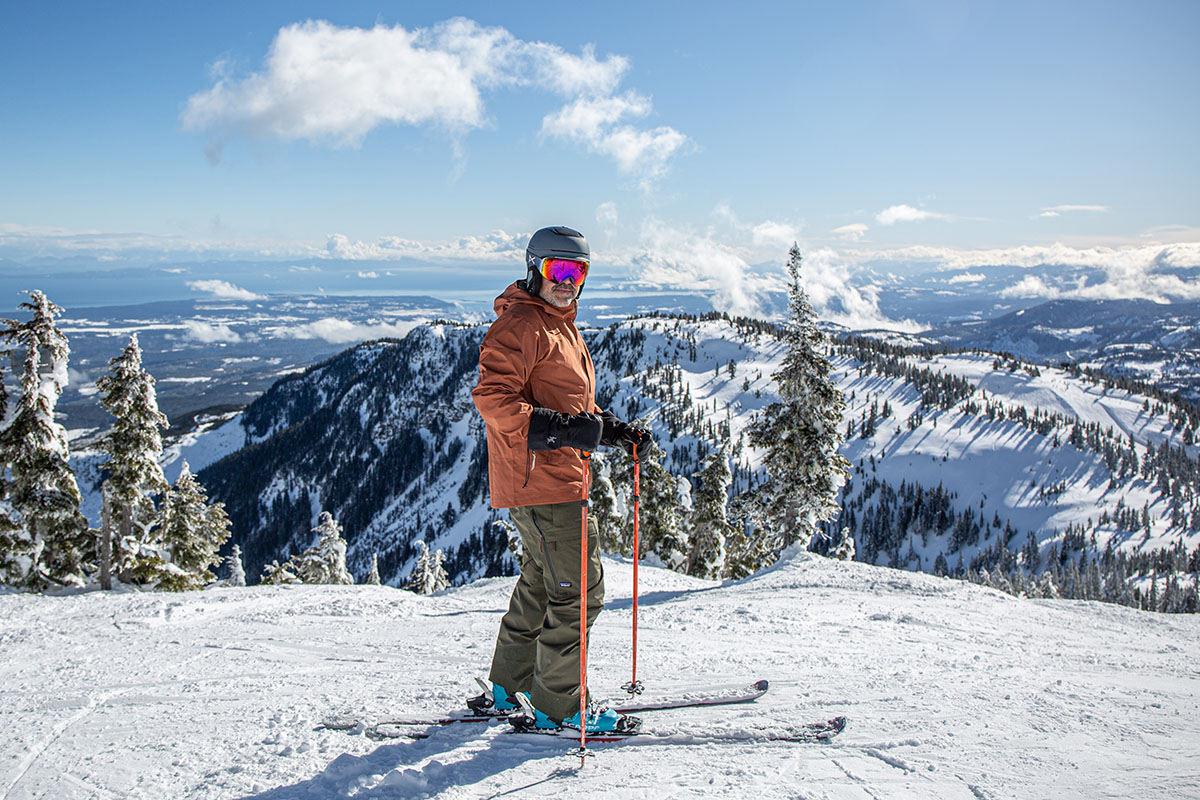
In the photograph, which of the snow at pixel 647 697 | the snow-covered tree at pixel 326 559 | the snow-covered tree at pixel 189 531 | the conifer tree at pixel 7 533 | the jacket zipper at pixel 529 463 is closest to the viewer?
the snow at pixel 647 697

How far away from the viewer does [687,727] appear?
168 inches

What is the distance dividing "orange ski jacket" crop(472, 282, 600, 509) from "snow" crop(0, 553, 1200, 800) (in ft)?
5.71

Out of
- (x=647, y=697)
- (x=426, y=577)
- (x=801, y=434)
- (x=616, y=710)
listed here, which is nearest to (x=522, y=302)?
(x=616, y=710)

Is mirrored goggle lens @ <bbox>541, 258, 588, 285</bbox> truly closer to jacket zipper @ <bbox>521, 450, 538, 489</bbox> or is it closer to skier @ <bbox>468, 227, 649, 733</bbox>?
skier @ <bbox>468, 227, 649, 733</bbox>

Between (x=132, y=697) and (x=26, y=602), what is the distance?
22.6 feet

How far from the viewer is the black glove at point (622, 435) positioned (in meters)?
4.16

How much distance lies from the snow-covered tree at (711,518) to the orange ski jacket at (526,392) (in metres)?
25.7

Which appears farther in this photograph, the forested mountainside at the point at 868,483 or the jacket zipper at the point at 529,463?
the forested mountainside at the point at 868,483

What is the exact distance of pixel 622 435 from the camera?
13.8 feet

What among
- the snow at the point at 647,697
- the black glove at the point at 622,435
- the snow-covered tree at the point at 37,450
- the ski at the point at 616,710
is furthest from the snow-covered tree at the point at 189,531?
the black glove at the point at 622,435

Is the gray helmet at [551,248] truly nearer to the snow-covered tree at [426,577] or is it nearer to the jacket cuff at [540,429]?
the jacket cuff at [540,429]

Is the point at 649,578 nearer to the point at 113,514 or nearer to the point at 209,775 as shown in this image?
the point at 209,775

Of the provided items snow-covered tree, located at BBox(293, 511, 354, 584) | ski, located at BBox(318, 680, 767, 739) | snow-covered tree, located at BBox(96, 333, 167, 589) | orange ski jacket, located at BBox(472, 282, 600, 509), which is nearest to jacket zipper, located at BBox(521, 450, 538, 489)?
orange ski jacket, located at BBox(472, 282, 600, 509)

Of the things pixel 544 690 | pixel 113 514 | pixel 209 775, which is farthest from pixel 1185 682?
pixel 113 514
